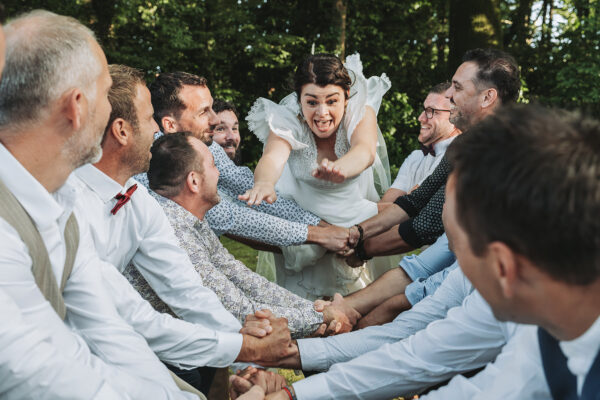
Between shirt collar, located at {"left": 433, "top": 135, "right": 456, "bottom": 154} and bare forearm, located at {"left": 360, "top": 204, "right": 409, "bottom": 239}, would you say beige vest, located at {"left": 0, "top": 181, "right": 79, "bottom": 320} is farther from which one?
shirt collar, located at {"left": 433, "top": 135, "right": 456, "bottom": 154}

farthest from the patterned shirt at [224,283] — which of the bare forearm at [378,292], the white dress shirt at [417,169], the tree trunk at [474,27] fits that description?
the tree trunk at [474,27]

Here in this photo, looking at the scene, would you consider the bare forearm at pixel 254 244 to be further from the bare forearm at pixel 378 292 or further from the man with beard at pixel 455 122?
the bare forearm at pixel 378 292

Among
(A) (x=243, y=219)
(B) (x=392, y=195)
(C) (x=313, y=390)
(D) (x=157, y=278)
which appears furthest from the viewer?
(B) (x=392, y=195)

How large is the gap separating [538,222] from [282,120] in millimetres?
3057

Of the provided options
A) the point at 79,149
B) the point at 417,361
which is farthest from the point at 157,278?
the point at 417,361

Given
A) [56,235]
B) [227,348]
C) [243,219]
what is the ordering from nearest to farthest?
[56,235], [227,348], [243,219]

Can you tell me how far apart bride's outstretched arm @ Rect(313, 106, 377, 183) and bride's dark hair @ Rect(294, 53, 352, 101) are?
0.30m

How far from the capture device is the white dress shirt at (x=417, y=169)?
4.99 m

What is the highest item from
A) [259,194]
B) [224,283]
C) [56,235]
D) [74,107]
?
[74,107]

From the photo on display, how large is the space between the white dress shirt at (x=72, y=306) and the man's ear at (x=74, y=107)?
7.7 inches

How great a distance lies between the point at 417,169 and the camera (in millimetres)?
5156

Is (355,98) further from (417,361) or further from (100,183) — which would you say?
(417,361)

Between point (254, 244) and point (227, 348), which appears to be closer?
point (227, 348)

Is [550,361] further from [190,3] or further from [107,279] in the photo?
[190,3]
